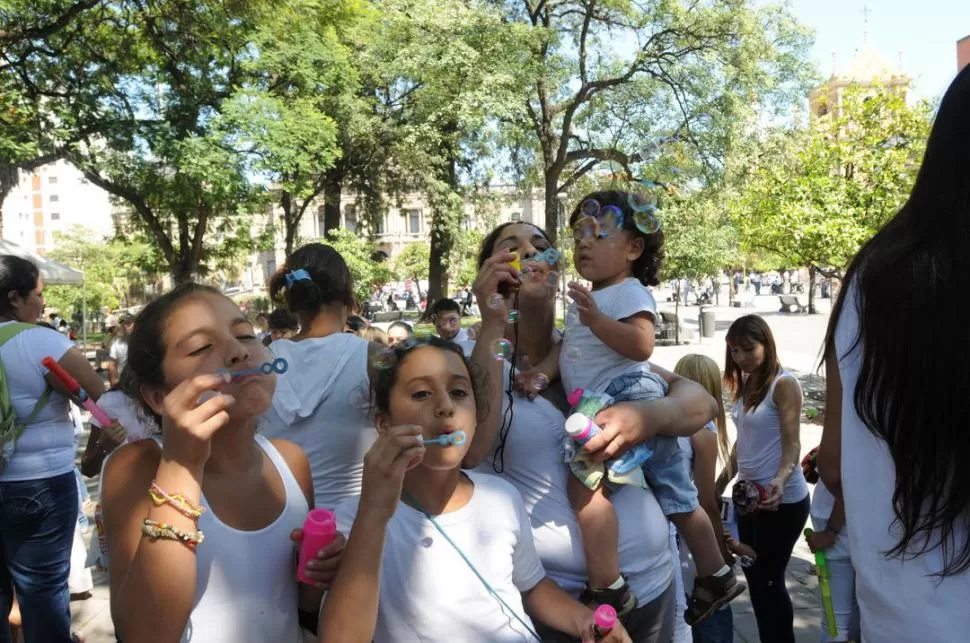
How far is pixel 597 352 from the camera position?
248 centimetres

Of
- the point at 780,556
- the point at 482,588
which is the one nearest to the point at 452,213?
the point at 780,556

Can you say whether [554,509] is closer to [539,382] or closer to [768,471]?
[539,382]

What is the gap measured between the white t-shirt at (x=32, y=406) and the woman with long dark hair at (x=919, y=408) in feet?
11.0

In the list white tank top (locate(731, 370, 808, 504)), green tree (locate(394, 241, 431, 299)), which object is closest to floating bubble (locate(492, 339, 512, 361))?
white tank top (locate(731, 370, 808, 504))

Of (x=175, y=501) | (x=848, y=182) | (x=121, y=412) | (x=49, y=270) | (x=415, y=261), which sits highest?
(x=848, y=182)

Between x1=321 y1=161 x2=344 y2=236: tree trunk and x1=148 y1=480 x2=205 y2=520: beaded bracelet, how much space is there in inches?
815

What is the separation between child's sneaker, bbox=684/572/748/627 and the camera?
2.73m

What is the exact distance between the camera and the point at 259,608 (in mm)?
1660

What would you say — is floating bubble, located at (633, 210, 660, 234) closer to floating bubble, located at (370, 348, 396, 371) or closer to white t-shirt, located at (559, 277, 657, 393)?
white t-shirt, located at (559, 277, 657, 393)

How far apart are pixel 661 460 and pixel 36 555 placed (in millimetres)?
2761

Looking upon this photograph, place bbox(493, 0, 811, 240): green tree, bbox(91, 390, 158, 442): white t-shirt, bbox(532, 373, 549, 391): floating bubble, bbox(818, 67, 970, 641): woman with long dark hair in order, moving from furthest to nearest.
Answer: bbox(493, 0, 811, 240): green tree < bbox(91, 390, 158, 442): white t-shirt < bbox(532, 373, 549, 391): floating bubble < bbox(818, 67, 970, 641): woman with long dark hair

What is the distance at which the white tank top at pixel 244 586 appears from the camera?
1.59 m

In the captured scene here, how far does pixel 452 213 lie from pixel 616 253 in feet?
Result: 65.1

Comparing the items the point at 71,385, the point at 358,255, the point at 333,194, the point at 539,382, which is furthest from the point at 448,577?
the point at 333,194
